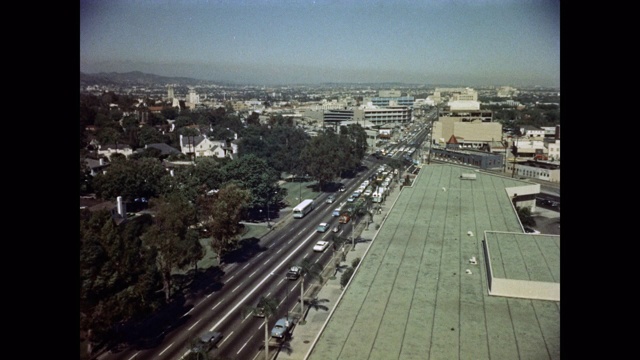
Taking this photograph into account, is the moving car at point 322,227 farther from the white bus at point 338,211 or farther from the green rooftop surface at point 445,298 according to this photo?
the green rooftop surface at point 445,298

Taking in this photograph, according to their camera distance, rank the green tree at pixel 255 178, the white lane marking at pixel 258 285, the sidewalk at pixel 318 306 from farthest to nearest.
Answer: the green tree at pixel 255 178 → the white lane marking at pixel 258 285 → the sidewalk at pixel 318 306

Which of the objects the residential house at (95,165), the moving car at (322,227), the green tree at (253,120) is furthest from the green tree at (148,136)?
the moving car at (322,227)

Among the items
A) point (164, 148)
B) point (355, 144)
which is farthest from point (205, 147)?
point (355, 144)

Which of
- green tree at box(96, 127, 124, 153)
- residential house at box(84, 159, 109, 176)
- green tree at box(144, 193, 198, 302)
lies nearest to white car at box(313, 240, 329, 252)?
green tree at box(144, 193, 198, 302)

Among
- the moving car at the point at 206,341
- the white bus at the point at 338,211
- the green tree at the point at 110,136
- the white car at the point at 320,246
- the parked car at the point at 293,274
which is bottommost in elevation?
the moving car at the point at 206,341

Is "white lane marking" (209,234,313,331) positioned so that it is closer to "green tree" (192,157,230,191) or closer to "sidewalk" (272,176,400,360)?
"sidewalk" (272,176,400,360)
